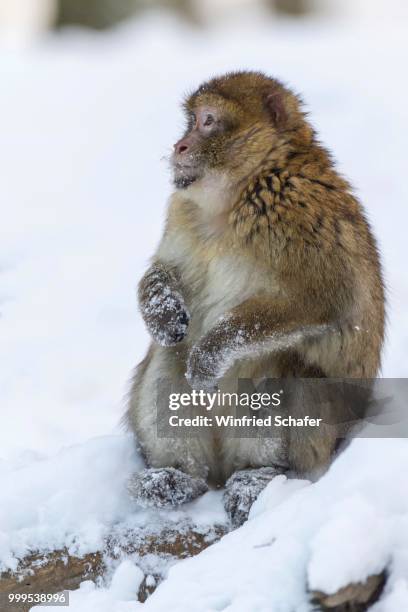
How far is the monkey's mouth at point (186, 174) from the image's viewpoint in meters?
4.46

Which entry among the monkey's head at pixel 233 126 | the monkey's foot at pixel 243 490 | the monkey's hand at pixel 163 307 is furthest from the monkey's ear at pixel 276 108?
the monkey's foot at pixel 243 490

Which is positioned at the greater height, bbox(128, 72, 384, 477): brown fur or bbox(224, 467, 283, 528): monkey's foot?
bbox(128, 72, 384, 477): brown fur

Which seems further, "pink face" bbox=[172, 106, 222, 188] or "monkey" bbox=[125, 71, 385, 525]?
"pink face" bbox=[172, 106, 222, 188]

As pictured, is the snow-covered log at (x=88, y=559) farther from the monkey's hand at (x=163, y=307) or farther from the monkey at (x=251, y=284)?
the monkey's hand at (x=163, y=307)

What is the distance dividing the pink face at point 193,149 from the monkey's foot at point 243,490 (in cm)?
111

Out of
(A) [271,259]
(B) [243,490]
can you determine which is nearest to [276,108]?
(A) [271,259]

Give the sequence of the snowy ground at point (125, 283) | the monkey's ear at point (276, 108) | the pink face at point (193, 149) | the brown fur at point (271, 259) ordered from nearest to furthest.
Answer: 1. the snowy ground at point (125, 283)
2. the brown fur at point (271, 259)
3. the pink face at point (193, 149)
4. the monkey's ear at point (276, 108)

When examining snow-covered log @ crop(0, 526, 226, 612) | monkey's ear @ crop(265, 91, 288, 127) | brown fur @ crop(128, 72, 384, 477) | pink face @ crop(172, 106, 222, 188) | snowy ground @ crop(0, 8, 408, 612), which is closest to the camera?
snowy ground @ crop(0, 8, 408, 612)

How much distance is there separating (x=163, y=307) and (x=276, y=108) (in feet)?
2.93

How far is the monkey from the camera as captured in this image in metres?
4.28

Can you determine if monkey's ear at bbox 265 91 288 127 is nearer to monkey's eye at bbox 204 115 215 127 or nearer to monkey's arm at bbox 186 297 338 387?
monkey's eye at bbox 204 115 215 127

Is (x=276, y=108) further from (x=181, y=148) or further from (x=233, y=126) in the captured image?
(x=181, y=148)

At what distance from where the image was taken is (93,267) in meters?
6.90

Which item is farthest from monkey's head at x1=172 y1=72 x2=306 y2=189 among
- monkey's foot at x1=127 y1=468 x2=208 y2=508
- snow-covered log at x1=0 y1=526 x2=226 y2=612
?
snow-covered log at x1=0 y1=526 x2=226 y2=612
